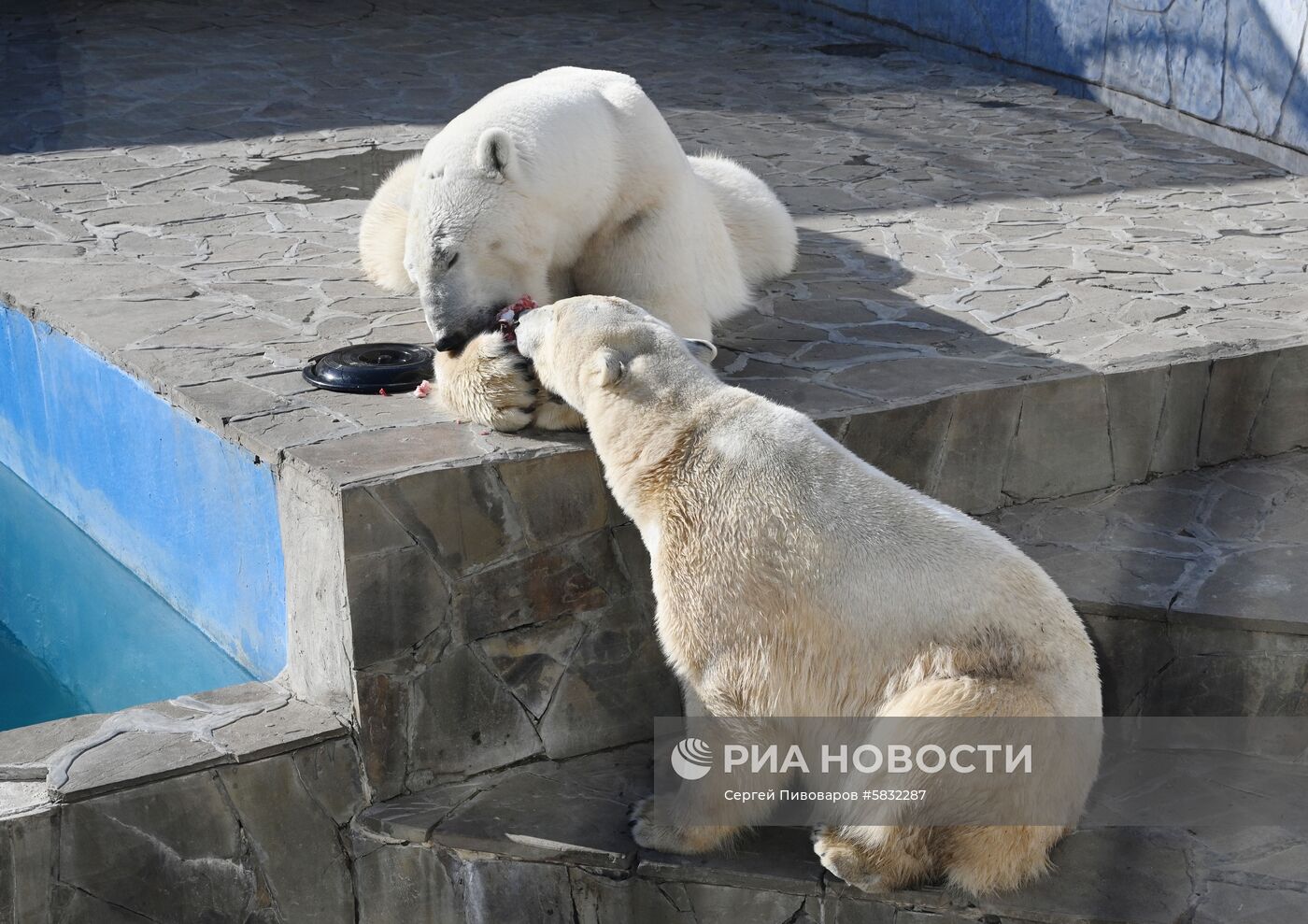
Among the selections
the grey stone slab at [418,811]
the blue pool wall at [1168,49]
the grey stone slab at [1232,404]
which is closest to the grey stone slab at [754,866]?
the grey stone slab at [418,811]

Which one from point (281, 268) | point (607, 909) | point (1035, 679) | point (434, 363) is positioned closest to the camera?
point (1035, 679)

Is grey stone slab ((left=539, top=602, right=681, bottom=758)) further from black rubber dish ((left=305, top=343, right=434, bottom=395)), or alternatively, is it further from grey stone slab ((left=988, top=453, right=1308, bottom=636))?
grey stone slab ((left=988, top=453, right=1308, bottom=636))

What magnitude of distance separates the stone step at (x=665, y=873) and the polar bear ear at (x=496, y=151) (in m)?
1.43

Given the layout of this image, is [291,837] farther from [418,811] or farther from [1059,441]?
[1059,441]

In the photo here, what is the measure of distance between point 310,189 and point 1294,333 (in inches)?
155

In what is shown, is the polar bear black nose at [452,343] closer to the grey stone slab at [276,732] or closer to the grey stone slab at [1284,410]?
the grey stone slab at [276,732]

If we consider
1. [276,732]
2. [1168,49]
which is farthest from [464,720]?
[1168,49]

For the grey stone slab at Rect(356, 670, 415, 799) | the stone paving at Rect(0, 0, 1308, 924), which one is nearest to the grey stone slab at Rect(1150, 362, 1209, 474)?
the stone paving at Rect(0, 0, 1308, 924)

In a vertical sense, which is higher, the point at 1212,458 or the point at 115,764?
the point at 1212,458

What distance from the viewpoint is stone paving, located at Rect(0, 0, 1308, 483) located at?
4039 millimetres

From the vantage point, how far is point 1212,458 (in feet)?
13.9

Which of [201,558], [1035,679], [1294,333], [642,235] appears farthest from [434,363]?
[1294,333]

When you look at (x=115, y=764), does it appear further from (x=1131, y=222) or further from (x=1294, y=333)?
(x=1131, y=222)

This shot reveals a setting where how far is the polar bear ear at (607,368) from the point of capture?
2891mm
